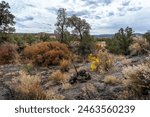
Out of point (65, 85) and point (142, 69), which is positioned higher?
point (142, 69)

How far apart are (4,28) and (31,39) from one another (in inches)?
281

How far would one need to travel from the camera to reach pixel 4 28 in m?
40.3

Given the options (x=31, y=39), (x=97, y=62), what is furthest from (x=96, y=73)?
(x=31, y=39)

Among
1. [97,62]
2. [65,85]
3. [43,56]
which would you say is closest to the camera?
[65,85]

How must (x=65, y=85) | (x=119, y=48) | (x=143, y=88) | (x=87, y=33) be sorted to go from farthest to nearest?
(x=87, y=33) → (x=119, y=48) → (x=65, y=85) → (x=143, y=88)

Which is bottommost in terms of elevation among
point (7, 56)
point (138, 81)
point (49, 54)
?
point (7, 56)

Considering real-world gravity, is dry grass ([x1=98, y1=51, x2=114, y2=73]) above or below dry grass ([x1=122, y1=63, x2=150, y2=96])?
below

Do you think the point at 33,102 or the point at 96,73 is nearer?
the point at 33,102

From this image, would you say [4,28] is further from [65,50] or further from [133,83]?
[133,83]

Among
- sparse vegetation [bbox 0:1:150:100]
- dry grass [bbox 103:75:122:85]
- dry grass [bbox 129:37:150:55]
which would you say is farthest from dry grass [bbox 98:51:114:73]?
dry grass [bbox 129:37:150:55]

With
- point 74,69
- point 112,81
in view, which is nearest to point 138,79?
point 112,81

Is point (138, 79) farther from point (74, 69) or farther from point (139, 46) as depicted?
point (139, 46)

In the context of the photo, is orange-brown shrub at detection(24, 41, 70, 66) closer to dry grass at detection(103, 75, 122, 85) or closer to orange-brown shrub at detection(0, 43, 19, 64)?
orange-brown shrub at detection(0, 43, 19, 64)

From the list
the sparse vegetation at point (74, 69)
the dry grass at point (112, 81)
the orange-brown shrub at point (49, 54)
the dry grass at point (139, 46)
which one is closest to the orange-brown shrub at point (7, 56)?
the sparse vegetation at point (74, 69)
